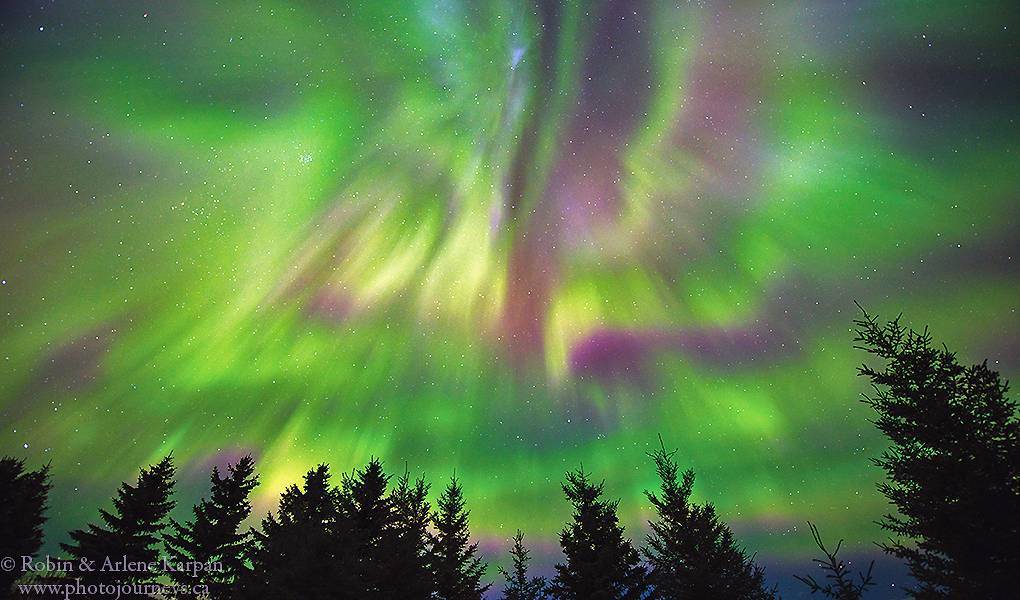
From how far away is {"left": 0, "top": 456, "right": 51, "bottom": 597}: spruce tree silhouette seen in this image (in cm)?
2544

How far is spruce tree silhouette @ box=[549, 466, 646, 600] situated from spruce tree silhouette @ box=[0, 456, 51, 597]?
2998 centimetres

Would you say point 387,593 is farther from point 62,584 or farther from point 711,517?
point 62,584

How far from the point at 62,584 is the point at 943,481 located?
119 feet

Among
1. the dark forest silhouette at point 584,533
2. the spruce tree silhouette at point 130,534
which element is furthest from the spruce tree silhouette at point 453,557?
the spruce tree silhouette at point 130,534

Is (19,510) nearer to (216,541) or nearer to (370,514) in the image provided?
(216,541)

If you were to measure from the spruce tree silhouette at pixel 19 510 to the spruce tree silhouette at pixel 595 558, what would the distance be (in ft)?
98.3

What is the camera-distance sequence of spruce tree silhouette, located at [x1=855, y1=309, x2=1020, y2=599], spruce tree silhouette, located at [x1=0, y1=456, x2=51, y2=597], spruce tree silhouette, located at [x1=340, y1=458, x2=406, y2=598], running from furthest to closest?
spruce tree silhouette, located at [x1=0, y1=456, x2=51, y2=597]
spruce tree silhouette, located at [x1=340, y1=458, x2=406, y2=598]
spruce tree silhouette, located at [x1=855, y1=309, x2=1020, y2=599]

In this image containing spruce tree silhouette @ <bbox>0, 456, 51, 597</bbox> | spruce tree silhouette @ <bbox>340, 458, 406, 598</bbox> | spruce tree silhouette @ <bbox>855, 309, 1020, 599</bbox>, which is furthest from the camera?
spruce tree silhouette @ <bbox>0, 456, 51, 597</bbox>

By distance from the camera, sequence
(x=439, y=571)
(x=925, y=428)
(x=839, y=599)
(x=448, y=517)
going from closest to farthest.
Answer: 1. (x=839, y=599)
2. (x=925, y=428)
3. (x=439, y=571)
4. (x=448, y=517)

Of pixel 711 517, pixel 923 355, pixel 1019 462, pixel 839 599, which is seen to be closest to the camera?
pixel 839 599

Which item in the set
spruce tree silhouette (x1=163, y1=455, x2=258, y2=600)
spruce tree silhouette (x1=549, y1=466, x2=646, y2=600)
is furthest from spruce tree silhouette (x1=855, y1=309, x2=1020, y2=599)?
spruce tree silhouette (x1=163, y1=455, x2=258, y2=600)

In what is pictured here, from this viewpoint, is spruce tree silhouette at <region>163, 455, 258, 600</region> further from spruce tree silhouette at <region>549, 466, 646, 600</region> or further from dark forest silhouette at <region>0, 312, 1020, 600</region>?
spruce tree silhouette at <region>549, 466, 646, 600</region>

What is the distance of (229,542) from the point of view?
970 inches

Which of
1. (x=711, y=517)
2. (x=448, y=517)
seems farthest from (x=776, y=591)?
(x=448, y=517)
